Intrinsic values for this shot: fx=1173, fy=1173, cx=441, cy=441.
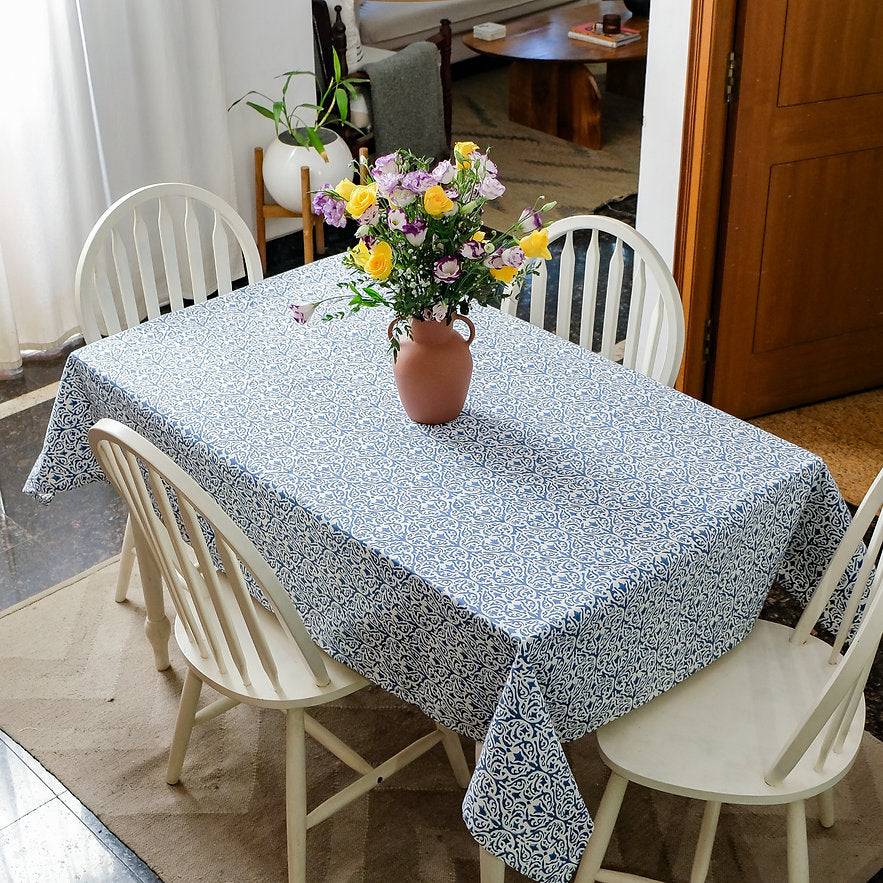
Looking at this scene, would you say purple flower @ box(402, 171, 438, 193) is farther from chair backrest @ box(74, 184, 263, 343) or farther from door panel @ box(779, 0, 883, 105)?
door panel @ box(779, 0, 883, 105)

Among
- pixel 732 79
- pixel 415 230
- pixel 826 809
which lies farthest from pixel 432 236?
pixel 732 79

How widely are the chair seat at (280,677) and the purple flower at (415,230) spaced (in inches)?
24.7

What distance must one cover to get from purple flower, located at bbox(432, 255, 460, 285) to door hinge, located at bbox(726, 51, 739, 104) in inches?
57.8

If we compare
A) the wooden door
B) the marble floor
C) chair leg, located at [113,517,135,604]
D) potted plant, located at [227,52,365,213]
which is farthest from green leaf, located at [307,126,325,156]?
chair leg, located at [113,517,135,604]

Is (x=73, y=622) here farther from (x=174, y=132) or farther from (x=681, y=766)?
(x=174, y=132)

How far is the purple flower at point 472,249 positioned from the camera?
1.77m

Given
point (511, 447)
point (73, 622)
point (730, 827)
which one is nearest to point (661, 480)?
point (511, 447)

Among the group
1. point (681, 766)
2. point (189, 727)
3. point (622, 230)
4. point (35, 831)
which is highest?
point (622, 230)

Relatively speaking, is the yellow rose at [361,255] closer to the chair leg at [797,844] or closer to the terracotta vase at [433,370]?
the terracotta vase at [433,370]

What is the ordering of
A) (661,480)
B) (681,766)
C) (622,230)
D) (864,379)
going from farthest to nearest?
(864,379)
(622,230)
(661,480)
(681,766)

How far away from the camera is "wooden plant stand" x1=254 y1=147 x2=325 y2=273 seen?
397 cm

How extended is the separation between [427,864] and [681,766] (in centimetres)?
60

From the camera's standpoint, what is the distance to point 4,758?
2314 mm

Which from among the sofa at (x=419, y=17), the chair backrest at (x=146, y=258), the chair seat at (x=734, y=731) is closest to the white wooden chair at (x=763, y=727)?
the chair seat at (x=734, y=731)
